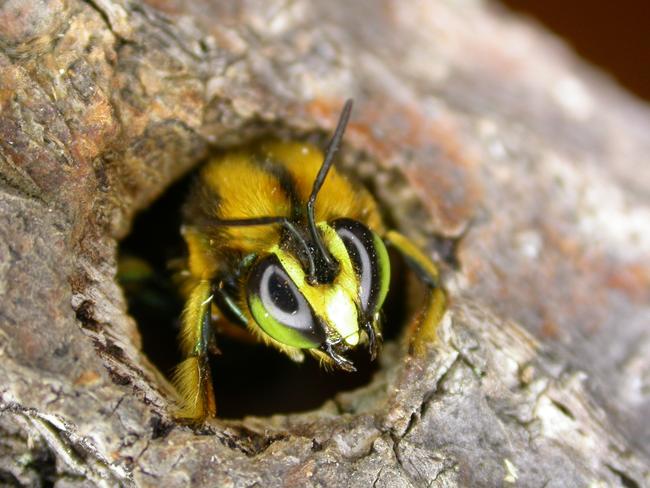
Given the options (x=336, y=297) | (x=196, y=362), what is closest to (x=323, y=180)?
(x=336, y=297)

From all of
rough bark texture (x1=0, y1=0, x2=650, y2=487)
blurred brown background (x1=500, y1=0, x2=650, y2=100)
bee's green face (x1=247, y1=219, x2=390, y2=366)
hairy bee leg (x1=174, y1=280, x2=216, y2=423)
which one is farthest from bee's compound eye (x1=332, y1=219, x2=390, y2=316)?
blurred brown background (x1=500, y1=0, x2=650, y2=100)

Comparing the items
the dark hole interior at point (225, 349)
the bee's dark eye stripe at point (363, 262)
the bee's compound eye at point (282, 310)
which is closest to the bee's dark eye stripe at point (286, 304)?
the bee's compound eye at point (282, 310)

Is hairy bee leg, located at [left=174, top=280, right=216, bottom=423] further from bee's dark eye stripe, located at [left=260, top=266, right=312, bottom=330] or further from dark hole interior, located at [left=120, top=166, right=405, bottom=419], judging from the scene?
dark hole interior, located at [left=120, top=166, right=405, bottom=419]

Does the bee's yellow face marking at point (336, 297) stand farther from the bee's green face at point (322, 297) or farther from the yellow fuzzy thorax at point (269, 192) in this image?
the yellow fuzzy thorax at point (269, 192)


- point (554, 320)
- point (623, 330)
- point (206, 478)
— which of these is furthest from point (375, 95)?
point (206, 478)

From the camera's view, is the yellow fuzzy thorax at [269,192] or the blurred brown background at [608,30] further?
the blurred brown background at [608,30]

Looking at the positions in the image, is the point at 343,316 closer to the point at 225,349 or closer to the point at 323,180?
the point at 323,180

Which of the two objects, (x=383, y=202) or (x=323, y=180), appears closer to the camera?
(x=323, y=180)

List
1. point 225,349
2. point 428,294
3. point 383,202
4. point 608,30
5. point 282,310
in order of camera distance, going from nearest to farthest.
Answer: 1. point 282,310
2. point 428,294
3. point 383,202
4. point 225,349
5. point 608,30
